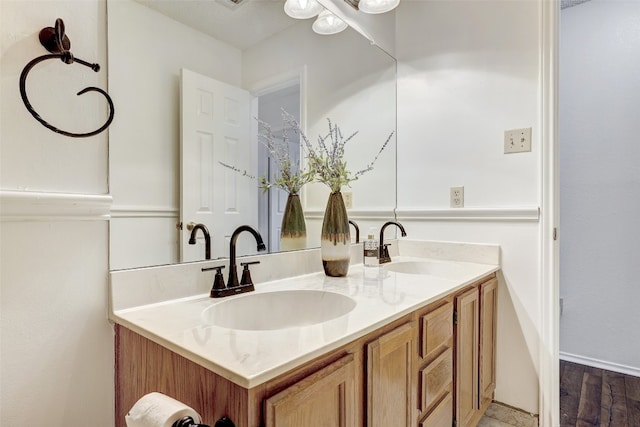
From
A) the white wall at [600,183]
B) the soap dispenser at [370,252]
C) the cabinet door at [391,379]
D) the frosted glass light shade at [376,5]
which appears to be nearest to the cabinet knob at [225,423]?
the cabinet door at [391,379]

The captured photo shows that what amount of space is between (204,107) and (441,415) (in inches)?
50.3

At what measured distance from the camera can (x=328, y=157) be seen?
1469 millimetres

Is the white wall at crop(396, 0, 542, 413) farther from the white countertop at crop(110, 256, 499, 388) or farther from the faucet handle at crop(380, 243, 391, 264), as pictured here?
the white countertop at crop(110, 256, 499, 388)

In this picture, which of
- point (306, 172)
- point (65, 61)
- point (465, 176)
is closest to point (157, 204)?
point (65, 61)

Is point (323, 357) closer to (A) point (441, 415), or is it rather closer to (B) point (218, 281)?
(B) point (218, 281)

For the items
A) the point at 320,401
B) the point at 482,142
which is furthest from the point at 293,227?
the point at 482,142

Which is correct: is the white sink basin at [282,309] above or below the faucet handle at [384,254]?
below

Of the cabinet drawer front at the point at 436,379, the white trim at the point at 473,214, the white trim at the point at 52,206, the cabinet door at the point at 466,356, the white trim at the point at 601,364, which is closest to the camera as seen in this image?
the white trim at the point at 52,206

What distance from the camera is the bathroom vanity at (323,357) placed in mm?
580

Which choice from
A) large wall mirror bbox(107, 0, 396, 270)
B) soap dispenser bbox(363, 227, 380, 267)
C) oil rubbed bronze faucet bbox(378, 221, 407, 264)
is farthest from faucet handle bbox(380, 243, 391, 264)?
large wall mirror bbox(107, 0, 396, 270)

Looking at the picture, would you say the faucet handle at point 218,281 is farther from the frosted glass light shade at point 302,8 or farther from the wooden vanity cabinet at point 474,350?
the frosted glass light shade at point 302,8

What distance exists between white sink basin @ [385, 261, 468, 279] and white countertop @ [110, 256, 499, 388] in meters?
0.39

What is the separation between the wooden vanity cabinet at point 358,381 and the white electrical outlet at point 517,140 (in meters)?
0.68

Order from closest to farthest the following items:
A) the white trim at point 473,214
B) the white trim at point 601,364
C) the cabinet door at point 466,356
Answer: the cabinet door at point 466,356 < the white trim at point 473,214 < the white trim at point 601,364
